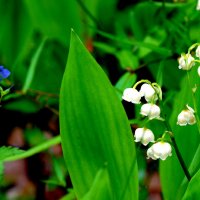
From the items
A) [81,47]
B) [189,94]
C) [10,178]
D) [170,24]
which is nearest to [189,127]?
[189,94]

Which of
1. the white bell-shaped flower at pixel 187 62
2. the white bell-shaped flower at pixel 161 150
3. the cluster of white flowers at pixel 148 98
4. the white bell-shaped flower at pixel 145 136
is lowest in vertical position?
the white bell-shaped flower at pixel 161 150

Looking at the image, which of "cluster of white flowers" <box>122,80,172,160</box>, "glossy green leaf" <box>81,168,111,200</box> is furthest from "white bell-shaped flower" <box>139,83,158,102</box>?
"glossy green leaf" <box>81,168,111,200</box>

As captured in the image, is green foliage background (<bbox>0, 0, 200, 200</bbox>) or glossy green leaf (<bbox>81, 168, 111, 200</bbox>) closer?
glossy green leaf (<bbox>81, 168, 111, 200</bbox>)

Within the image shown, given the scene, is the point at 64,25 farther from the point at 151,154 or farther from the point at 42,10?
the point at 151,154

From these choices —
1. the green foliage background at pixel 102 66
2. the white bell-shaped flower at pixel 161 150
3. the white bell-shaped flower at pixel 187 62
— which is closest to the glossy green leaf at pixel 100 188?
the green foliage background at pixel 102 66

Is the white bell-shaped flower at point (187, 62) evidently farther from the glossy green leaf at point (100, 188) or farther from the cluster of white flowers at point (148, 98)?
the glossy green leaf at point (100, 188)

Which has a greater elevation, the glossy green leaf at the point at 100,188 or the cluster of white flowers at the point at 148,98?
the cluster of white flowers at the point at 148,98

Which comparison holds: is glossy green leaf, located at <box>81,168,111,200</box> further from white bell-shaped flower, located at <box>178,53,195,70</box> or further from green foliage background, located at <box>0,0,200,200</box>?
white bell-shaped flower, located at <box>178,53,195,70</box>

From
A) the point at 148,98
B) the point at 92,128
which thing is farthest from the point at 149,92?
the point at 92,128

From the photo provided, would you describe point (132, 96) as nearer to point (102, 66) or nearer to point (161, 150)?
point (161, 150)
